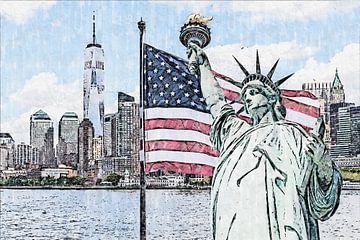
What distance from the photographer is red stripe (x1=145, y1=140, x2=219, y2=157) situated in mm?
2629

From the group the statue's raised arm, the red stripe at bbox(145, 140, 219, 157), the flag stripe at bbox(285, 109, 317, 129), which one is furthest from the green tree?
the statue's raised arm

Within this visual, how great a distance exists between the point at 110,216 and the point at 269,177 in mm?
13172

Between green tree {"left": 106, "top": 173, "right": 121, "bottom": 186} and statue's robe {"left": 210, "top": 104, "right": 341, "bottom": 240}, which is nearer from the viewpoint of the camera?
statue's robe {"left": 210, "top": 104, "right": 341, "bottom": 240}

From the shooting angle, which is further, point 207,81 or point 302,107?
point 302,107

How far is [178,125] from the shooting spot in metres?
2.68

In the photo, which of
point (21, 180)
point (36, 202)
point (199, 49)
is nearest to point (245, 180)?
point (199, 49)

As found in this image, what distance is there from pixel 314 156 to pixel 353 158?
5063 millimetres

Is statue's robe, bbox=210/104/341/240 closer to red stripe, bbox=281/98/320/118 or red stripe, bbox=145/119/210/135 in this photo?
red stripe, bbox=281/98/320/118

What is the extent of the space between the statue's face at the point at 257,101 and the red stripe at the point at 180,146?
71 centimetres

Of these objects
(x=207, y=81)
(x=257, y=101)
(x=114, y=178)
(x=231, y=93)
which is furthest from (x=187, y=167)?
(x=114, y=178)

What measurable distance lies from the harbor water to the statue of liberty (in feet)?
27.6

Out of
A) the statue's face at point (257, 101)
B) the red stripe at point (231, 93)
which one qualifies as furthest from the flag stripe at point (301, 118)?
the statue's face at point (257, 101)

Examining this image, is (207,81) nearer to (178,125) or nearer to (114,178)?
(178,125)

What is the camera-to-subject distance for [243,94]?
190 centimetres
